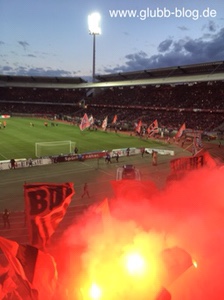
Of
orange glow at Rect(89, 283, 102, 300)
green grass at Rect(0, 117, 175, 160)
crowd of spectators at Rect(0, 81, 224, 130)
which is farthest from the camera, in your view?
crowd of spectators at Rect(0, 81, 224, 130)

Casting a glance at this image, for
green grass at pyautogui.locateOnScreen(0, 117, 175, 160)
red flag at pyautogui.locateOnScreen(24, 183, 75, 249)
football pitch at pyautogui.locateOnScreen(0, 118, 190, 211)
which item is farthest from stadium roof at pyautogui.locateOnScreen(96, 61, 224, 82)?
red flag at pyautogui.locateOnScreen(24, 183, 75, 249)

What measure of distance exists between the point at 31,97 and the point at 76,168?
8175cm

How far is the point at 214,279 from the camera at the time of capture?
31.1 ft

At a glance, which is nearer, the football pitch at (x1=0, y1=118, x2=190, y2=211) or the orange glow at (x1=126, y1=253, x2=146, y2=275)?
the orange glow at (x1=126, y1=253, x2=146, y2=275)

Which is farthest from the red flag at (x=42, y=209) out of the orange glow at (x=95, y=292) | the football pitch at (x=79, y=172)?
the football pitch at (x=79, y=172)

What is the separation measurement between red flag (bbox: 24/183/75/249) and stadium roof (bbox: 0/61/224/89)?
45616 millimetres

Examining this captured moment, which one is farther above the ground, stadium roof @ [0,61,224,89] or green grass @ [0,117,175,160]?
stadium roof @ [0,61,224,89]

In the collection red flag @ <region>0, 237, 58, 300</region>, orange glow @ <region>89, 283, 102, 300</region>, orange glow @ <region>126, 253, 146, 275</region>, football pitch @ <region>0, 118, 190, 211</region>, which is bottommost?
football pitch @ <region>0, 118, 190, 211</region>

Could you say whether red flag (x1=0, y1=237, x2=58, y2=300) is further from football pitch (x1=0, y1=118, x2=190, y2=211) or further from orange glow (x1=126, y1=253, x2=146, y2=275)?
football pitch (x1=0, y1=118, x2=190, y2=211)

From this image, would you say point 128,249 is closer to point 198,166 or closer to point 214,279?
point 214,279

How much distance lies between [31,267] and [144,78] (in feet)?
216

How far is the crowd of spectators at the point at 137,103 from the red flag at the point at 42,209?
4865cm

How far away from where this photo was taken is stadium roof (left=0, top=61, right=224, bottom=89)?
176 ft

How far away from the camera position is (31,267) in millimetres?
6699
